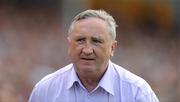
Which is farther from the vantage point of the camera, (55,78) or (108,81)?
(55,78)

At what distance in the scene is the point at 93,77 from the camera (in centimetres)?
468

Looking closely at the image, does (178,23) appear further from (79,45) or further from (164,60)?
(79,45)

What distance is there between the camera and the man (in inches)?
179

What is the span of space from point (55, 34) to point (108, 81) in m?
2.71

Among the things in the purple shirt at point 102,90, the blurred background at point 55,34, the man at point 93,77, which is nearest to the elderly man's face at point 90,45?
the man at point 93,77

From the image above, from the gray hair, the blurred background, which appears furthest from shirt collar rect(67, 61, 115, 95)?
the blurred background

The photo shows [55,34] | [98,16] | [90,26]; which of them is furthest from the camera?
[55,34]

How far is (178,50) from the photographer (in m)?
7.69

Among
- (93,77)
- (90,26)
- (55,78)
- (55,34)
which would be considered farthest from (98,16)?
(55,34)

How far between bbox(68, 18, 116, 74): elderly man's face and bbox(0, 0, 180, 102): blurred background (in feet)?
7.89

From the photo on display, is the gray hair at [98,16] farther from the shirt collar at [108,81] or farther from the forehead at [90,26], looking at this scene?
the shirt collar at [108,81]

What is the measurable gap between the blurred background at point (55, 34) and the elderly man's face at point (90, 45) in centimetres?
241

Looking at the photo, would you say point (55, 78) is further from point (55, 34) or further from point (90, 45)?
point (55, 34)

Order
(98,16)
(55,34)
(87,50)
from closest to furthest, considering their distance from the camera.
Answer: (87,50) → (98,16) → (55,34)
